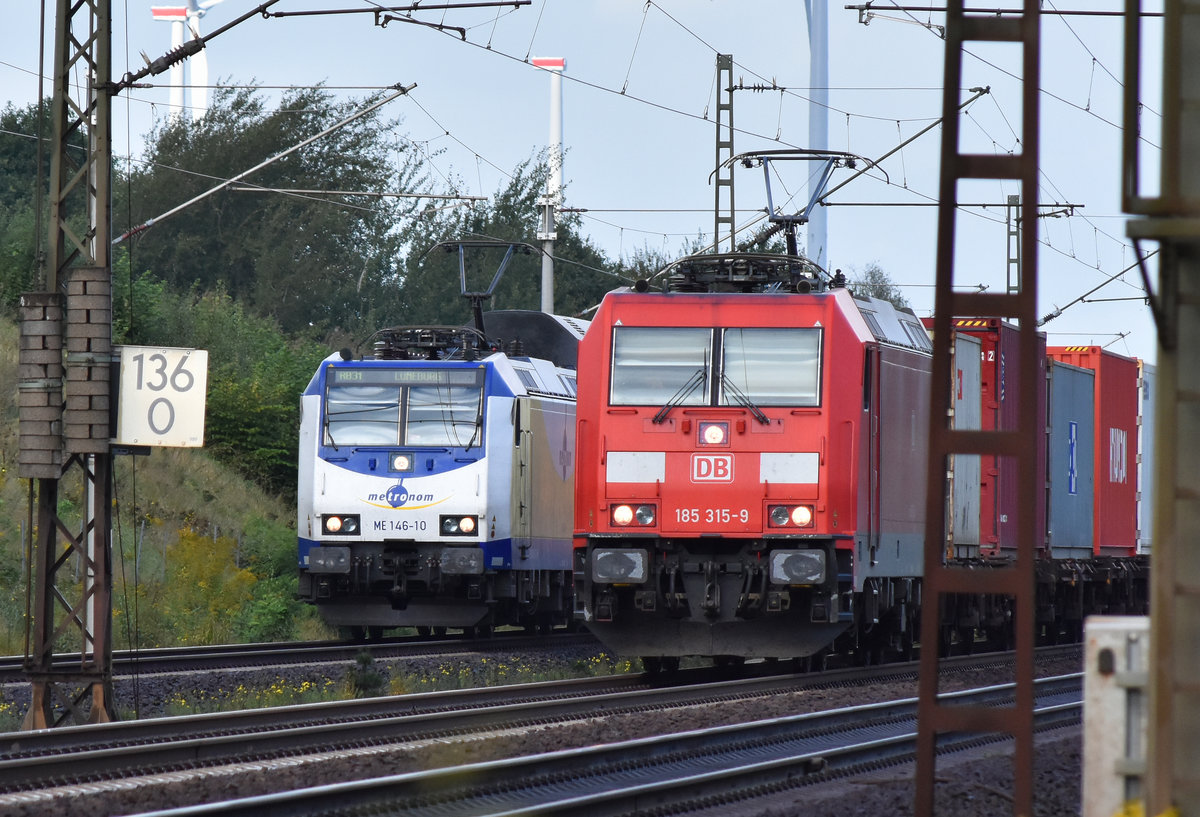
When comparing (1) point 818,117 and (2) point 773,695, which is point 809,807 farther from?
(1) point 818,117

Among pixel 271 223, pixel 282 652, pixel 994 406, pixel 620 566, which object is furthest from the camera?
pixel 271 223

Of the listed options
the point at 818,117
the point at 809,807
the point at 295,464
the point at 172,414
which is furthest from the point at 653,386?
the point at 295,464

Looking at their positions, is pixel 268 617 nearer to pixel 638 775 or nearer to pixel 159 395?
pixel 159 395

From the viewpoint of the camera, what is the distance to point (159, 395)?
1305 centimetres

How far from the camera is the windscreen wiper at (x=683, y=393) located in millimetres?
15953

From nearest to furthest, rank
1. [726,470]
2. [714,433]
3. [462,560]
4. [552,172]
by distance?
[726,470] → [714,433] → [462,560] → [552,172]

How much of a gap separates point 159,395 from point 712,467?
5.00 m

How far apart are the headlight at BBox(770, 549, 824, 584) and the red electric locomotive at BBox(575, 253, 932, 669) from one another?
12 mm

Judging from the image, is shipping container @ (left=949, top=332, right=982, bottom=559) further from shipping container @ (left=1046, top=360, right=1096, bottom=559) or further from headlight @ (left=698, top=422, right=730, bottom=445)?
headlight @ (left=698, top=422, right=730, bottom=445)

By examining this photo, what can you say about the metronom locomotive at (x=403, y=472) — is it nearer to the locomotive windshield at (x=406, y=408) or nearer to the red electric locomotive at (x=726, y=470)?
the locomotive windshield at (x=406, y=408)

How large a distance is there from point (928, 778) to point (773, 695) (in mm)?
7944

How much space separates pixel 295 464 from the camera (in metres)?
31.9

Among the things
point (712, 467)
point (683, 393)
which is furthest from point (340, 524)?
point (712, 467)

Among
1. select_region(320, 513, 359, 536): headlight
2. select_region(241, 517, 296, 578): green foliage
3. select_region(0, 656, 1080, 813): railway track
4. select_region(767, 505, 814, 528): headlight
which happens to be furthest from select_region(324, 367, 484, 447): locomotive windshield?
select_region(241, 517, 296, 578): green foliage
